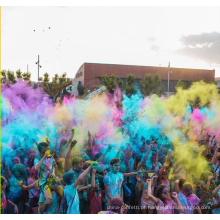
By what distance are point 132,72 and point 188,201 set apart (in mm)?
35372

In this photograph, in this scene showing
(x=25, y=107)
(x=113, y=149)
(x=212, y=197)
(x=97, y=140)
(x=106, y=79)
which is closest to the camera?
(x=212, y=197)

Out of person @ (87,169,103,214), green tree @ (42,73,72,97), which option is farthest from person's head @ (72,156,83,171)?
green tree @ (42,73,72,97)

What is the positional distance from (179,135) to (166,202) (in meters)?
2.18

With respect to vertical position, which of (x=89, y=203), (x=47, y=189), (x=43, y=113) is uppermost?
(x=43, y=113)

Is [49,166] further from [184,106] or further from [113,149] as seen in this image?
[184,106]

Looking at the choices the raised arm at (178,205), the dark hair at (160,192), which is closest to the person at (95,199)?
the dark hair at (160,192)

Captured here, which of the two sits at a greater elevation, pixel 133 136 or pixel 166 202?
pixel 133 136

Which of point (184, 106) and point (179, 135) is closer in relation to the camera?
point (179, 135)

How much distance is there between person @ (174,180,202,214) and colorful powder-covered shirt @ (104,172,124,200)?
2.83ft

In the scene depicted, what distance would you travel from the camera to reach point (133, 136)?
19.0 ft

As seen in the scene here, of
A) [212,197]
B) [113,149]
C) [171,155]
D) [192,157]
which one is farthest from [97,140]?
[212,197]

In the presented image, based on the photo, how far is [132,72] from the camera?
127 feet

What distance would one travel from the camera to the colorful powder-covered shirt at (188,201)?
3977 mm

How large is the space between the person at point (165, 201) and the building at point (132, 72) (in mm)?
31162
